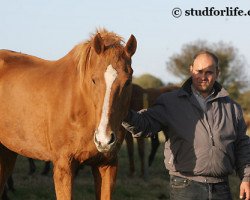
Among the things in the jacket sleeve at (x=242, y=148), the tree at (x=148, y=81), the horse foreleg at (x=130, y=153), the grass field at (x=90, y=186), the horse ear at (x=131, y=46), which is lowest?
the grass field at (x=90, y=186)

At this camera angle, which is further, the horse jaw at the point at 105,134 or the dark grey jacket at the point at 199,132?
the dark grey jacket at the point at 199,132

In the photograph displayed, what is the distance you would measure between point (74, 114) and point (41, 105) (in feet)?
1.94

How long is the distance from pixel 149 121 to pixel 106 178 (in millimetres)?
970

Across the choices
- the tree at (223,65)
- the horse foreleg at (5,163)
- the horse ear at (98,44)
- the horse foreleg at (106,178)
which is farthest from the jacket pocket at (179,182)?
the tree at (223,65)

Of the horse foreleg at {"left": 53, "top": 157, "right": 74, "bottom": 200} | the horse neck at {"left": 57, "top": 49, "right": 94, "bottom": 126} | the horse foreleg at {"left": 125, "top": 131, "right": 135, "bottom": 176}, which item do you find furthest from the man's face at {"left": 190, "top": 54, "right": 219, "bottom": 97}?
the horse foreleg at {"left": 125, "top": 131, "right": 135, "bottom": 176}

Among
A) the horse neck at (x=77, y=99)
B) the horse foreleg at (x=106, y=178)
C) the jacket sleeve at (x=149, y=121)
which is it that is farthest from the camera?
the horse foreleg at (x=106, y=178)

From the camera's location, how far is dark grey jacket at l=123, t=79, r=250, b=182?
4.00m

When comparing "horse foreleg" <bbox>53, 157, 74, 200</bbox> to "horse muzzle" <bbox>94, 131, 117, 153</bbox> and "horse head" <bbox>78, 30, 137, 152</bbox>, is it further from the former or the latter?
"horse muzzle" <bbox>94, 131, 117, 153</bbox>

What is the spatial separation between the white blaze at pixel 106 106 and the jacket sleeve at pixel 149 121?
12.9 inches

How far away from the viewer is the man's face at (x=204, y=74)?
13.5 feet

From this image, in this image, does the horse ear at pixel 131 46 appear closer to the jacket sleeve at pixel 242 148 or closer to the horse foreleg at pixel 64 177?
the jacket sleeve at pixel 242 148

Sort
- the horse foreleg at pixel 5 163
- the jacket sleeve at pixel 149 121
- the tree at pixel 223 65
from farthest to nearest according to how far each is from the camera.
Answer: the tree at pixel 223 65 < the horse foreleg at pixel 5 163 < the jacket sleeve at pixel 149 121

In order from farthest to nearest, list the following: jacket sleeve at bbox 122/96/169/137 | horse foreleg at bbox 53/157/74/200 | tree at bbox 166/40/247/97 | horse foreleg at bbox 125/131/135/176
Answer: tree at bbox 166/40/247/97 < horse foreleg at bbox 125/131/135/176 < horse foreleg at bbox 53/157/74/200 < jacket sleeve at bbox 122/96/169/137

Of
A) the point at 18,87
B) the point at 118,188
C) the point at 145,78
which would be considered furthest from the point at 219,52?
the point at 18,87
